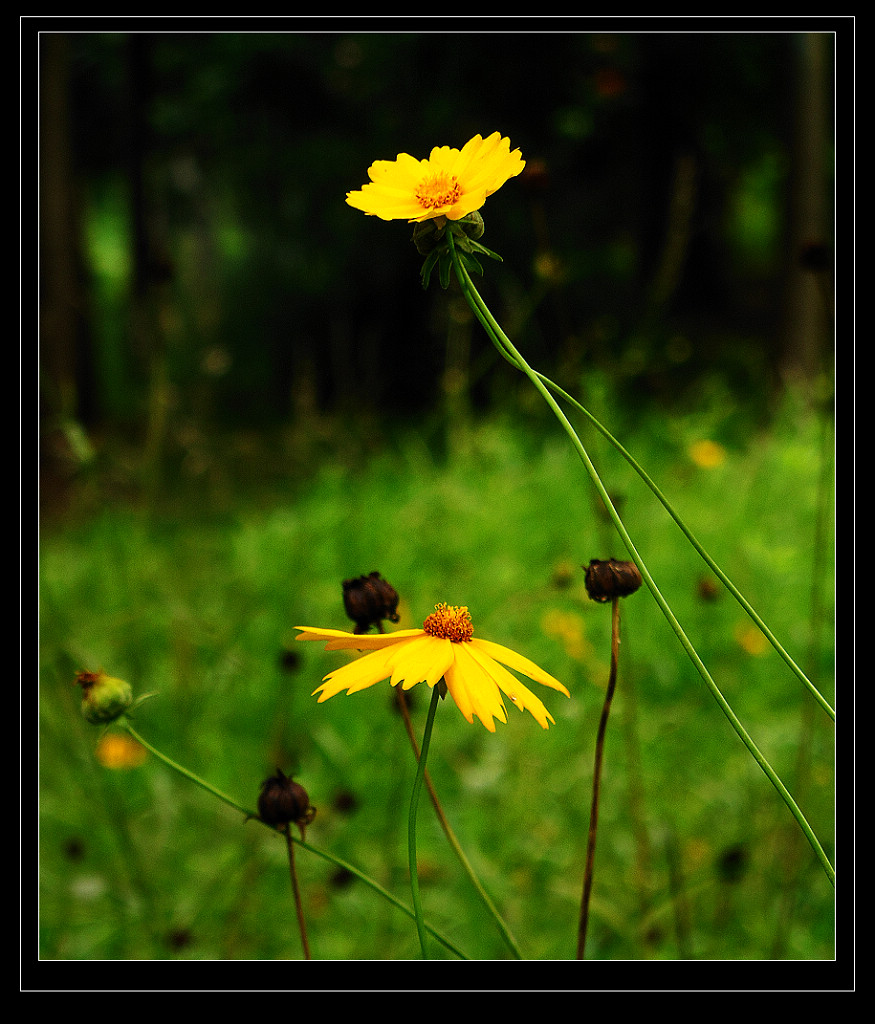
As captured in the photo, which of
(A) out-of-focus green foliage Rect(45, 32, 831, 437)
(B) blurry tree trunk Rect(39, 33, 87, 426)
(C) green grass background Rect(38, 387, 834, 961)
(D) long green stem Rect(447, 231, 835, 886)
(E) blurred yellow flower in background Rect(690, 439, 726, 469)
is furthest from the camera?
(A) out-of-focus green foliage Rect(45, 32, 831, 437)

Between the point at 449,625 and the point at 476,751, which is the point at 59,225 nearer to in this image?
the point at 476,751

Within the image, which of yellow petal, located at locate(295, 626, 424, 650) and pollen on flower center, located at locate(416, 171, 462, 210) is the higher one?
pollen on flower center, located at locate(416, 171, 462, 210)

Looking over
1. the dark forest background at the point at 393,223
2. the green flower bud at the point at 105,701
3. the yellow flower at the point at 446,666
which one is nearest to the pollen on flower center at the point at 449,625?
the yellow flower at the point at 446,666

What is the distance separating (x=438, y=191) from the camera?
276 millimetres

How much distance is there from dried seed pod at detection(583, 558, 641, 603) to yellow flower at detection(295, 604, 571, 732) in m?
0.05

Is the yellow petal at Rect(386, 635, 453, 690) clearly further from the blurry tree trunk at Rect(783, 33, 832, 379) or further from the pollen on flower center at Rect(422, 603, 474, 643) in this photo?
the blurry tree trunk at Rect(783, 33, 832, 379)

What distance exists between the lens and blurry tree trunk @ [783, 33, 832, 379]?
2879mm

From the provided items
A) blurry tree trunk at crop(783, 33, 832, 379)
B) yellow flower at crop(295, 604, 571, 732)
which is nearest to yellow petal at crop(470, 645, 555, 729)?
yellow flower at crop(295, 604, 571, 732)

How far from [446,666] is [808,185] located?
3228mm

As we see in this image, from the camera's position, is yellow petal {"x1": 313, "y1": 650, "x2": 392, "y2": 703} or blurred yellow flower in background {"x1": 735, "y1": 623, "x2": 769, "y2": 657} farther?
blurred yellow flower in background {"x1": 735, "y1": 623, "x2": 769, "y2": 657}

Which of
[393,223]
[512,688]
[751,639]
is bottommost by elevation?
[751,639]

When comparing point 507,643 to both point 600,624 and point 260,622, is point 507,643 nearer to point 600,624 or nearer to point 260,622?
point 600,624

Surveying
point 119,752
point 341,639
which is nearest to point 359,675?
point 341,639

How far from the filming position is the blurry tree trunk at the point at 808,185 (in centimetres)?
288
